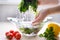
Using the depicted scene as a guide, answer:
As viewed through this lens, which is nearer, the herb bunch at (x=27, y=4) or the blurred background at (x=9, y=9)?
the herb bunch at (x=27, y=4)

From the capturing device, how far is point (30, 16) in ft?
4.82

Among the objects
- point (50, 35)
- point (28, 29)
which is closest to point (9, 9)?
point (28, 29)

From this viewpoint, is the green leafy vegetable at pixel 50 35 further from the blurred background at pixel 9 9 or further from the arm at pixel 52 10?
the blurred background at pixel 9 9

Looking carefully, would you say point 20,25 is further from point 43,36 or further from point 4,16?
point 4,16

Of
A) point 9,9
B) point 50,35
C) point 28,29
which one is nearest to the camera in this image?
point 50,35

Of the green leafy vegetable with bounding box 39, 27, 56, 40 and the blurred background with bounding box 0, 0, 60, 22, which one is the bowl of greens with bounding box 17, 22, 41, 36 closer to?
the green leafy vegetable with bounding box 39, 27, 56, 40

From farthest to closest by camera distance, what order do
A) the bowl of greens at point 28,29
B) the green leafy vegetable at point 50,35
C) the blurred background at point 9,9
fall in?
the blurred background at point 9,9 < the bowl of greens at point 28,29 < the green leafy vegetable at point 50,35

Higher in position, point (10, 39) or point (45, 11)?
point (45, 11)

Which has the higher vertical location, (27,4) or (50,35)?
(27,4)

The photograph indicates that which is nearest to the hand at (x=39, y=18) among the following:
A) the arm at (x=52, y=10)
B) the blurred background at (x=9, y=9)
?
the arm at (x=52, y=10)

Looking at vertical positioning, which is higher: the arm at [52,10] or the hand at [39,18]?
the arm at [52,10]

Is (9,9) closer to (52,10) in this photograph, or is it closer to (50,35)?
(52,10)

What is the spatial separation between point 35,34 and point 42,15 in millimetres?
144

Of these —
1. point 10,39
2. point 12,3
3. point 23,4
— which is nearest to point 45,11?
point 23,4
